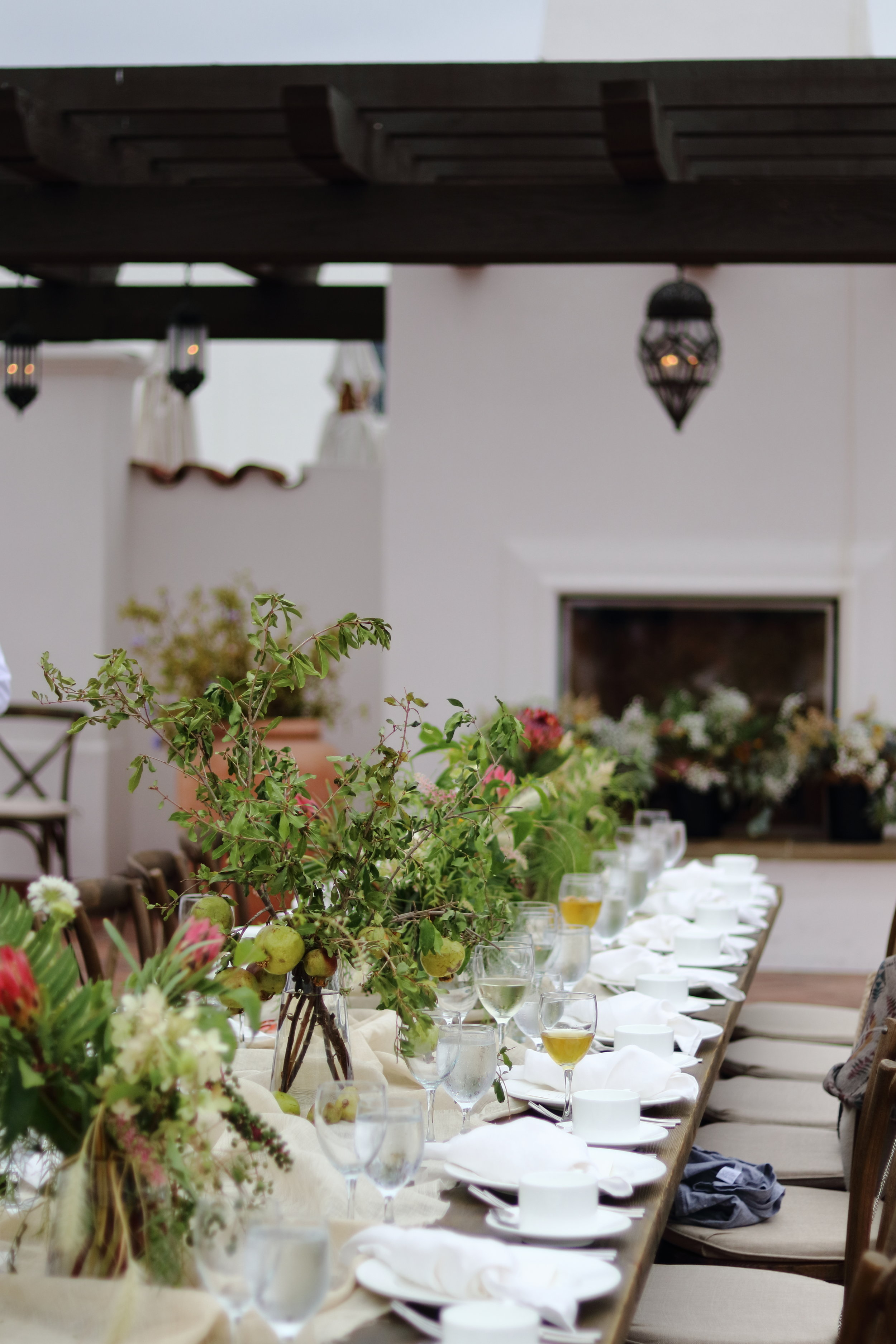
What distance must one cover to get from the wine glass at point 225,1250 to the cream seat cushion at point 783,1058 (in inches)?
87.5

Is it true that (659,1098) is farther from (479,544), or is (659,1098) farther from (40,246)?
(479,544)

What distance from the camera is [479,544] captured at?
6672 mm

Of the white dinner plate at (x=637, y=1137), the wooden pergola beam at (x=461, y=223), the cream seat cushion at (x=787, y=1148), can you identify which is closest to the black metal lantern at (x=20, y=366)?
the wooden pergola beam at (x=461, y=223)

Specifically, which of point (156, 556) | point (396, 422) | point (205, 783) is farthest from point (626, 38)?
point (205, 783)

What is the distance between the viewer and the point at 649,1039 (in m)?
2.08

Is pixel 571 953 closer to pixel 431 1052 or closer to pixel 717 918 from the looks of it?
pixel 431 1052

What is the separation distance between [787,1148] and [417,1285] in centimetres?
158

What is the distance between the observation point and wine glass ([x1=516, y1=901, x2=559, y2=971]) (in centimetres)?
224

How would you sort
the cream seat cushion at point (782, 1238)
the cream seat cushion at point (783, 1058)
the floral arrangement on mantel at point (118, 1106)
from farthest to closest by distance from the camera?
the cream seat cushion at point (783, 1058), the cream seat cushion at point (782, 1238), the floral arrangement on mantel at point (118, 1106)

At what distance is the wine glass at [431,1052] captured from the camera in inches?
64.8

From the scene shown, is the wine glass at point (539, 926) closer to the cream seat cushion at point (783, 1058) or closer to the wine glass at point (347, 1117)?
the wine glass at point (347, 1117)

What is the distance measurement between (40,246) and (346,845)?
367 cm

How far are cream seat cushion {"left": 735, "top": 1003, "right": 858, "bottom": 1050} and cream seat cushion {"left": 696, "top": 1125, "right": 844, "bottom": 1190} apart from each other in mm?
654

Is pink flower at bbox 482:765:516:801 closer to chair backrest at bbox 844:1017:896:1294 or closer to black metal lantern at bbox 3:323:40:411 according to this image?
chair backrest at bbox 844:1017:896:1294
